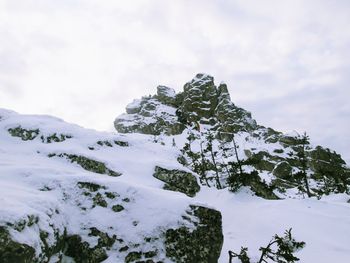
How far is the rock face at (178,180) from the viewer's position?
695 inches

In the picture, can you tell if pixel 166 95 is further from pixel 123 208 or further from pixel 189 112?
pixel 123 208

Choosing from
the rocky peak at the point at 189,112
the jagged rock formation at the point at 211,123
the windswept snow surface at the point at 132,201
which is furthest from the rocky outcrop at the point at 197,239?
the rocky peak at the point at 189,112

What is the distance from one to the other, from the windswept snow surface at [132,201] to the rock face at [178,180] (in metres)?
0.48

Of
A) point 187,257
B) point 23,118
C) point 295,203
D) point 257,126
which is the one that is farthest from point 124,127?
point 187,257

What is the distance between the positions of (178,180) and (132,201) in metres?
6.92

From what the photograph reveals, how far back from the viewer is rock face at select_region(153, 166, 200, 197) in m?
17.6

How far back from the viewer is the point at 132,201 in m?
11.6

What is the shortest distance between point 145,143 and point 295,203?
10714 mm

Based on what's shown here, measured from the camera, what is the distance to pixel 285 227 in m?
15.8

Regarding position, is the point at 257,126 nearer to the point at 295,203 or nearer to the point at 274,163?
the point at 274,163

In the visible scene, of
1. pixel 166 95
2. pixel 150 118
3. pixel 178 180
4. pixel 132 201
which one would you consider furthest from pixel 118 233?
pixel 166 95

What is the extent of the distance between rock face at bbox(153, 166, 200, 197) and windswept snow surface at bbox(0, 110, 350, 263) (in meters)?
0.48

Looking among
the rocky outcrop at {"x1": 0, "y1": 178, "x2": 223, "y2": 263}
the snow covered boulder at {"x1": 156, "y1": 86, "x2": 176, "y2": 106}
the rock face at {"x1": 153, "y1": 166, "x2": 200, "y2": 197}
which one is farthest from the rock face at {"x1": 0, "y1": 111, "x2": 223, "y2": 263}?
the snow covered boulder at {"x1": 156, "y1": 86, "x2": 176, "y2": 106}

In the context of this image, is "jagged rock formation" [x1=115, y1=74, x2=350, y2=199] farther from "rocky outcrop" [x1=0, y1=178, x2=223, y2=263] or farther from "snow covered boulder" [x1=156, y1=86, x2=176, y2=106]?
"rocky outcrop" [x1=0, y1=178, x2=223, y2=263]
